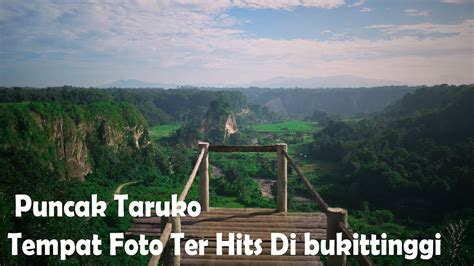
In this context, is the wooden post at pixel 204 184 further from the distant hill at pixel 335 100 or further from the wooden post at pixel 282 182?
the distant hill at pixel 335 100

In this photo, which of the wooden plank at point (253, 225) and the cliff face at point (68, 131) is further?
the cliff face at point (68, 131)

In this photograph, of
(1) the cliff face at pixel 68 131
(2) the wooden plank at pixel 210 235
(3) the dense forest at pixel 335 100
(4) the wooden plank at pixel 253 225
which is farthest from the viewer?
(3) the dense forest at pixel 335 100

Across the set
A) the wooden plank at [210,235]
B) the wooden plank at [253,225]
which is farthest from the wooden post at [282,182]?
the wooden plank at [210,235]

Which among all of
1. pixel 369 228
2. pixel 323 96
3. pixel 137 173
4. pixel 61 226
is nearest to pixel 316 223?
pixel 61 226

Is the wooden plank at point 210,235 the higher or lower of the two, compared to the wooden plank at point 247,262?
higher

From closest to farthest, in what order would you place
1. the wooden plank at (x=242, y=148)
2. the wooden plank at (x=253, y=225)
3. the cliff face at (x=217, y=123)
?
the wooden plank at (x=253, y=225)
the wooden plank at (x=242, y=148)
the cliff face at (x=217, y=123)

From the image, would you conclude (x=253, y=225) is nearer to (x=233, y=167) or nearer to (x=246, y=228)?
(x=246, y=228)

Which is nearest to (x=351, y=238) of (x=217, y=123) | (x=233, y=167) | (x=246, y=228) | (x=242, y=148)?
(x=246, y=228)

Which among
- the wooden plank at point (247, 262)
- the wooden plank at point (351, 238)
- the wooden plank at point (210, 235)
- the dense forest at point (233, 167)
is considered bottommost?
the dense forest at point (233, 167)

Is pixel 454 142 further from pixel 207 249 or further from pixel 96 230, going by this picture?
pixel 207 249
